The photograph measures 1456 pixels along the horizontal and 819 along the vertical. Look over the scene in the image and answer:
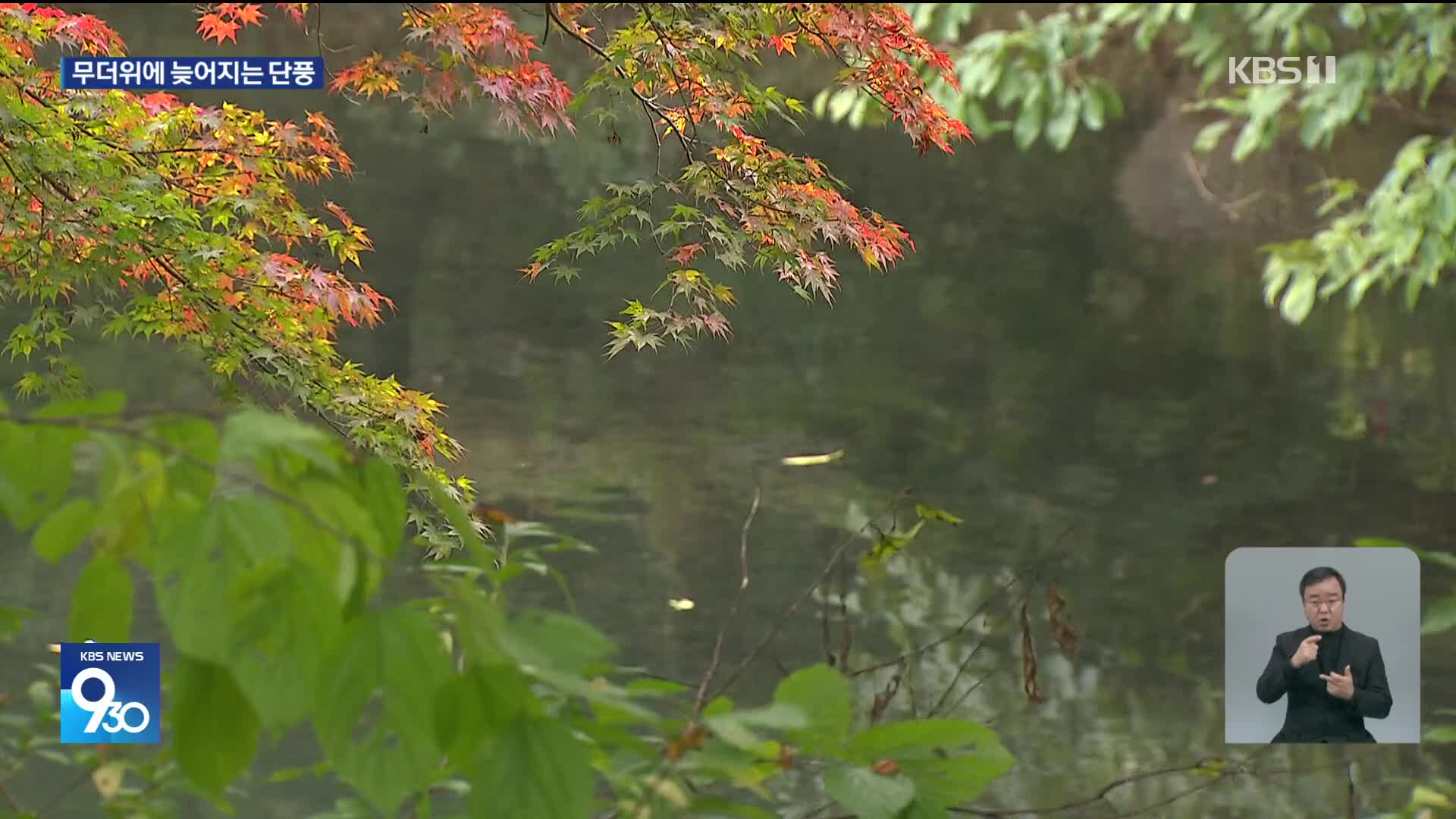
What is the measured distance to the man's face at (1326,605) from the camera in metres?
1.80

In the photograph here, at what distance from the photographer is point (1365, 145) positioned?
820 cm

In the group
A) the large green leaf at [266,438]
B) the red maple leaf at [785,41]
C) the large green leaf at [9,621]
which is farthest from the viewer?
the red maple leaf at [785,41]

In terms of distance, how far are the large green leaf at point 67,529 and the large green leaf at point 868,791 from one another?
13.3 inches

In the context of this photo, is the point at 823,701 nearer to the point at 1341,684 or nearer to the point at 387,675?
the point at 387,675

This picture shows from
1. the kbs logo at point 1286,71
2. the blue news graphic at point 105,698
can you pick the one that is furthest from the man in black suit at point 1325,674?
the kbs logo at point 1286,71

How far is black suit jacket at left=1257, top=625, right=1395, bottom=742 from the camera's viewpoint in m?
1.78

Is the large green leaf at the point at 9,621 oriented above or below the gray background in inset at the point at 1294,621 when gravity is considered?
above

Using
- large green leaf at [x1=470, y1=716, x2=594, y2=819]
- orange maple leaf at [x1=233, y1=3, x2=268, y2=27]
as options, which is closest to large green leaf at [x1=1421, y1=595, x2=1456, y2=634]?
large green leaf at [x1=470, y1=716, x2=594, y2=819]

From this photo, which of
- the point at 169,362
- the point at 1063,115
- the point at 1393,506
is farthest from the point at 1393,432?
the point at 169,362

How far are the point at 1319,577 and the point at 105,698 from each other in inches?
53.0

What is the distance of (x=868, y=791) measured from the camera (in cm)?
73

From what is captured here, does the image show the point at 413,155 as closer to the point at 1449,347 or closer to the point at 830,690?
the point at 1449,347

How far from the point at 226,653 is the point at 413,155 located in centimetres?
829

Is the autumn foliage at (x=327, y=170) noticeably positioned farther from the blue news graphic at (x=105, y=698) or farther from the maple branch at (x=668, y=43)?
the blue news graphic at (x=105, y=698)
